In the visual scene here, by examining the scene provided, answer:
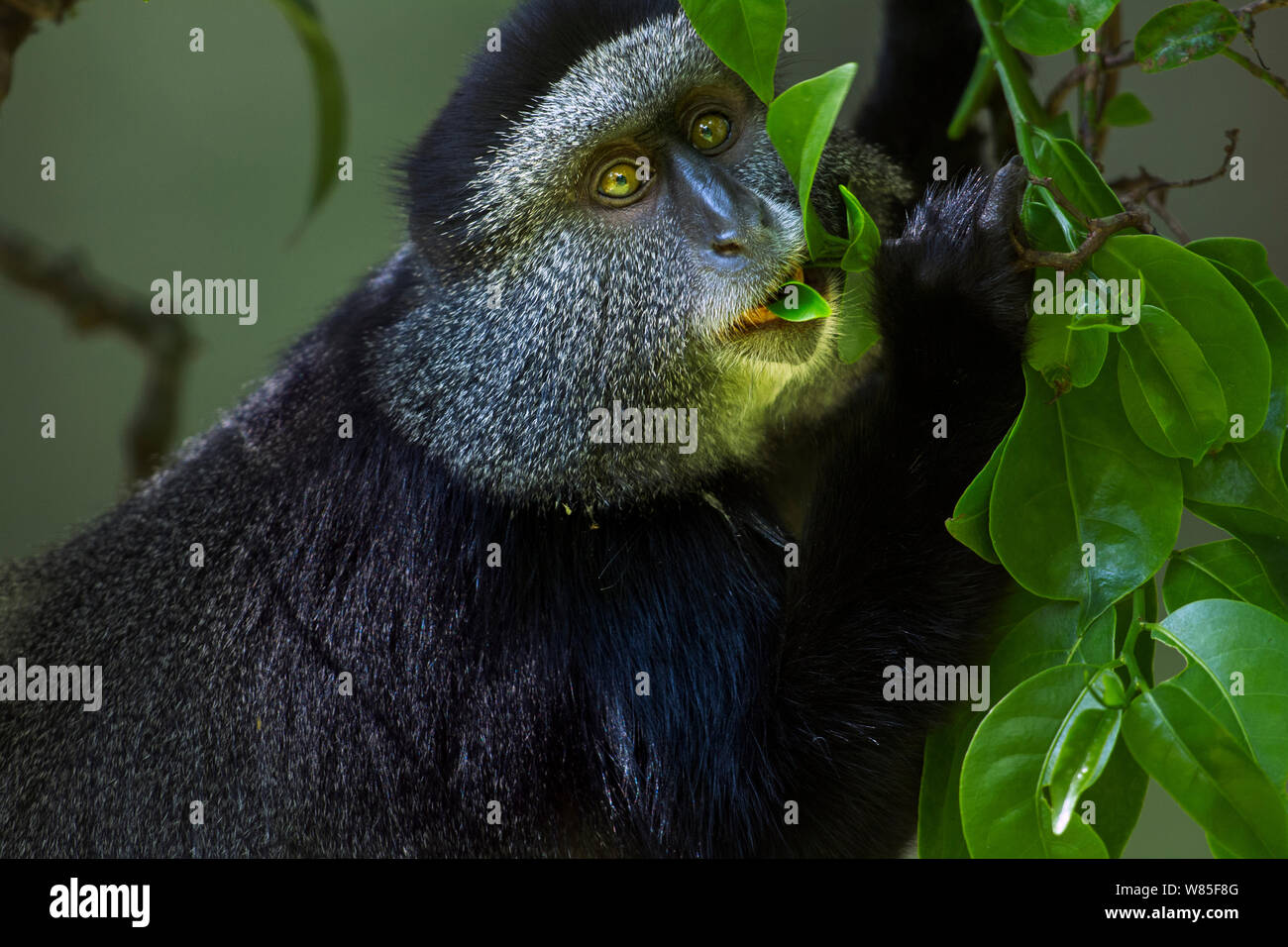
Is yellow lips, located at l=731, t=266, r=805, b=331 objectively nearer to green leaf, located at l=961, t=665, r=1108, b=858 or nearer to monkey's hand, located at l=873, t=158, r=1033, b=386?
monkey's hand, located at l=873, t=158, r=1033, b=386

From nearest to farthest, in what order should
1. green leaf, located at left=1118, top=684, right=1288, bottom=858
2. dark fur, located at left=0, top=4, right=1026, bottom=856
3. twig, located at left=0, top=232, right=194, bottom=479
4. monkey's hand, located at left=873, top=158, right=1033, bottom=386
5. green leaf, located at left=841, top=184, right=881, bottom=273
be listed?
green leaf, located at left=1118, top=684, right=1288, bottom=858 → green leaf, located at left=841, top=184, right=881, bottom=273 → monkey's hand, located at left=873, top=158, right=1033, bottom=386 → dark fur, located at left=0, top=4, right=1026, bottom=856 → twig, located at left=0, top=232, right=194, bottom=479

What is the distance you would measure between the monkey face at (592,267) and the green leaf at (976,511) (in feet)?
2.25

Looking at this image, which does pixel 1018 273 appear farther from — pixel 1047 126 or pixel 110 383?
pixel 110 383

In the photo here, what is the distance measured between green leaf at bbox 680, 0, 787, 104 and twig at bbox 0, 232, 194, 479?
2874 millimetres

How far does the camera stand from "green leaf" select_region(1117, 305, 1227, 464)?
69.4 inches

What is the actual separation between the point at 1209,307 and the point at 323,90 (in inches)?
99.8

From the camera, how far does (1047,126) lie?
2.49 m

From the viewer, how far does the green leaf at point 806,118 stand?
1639 mm

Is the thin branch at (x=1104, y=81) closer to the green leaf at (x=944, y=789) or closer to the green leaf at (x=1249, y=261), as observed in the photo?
the green leaf at (x=1249, y=261)

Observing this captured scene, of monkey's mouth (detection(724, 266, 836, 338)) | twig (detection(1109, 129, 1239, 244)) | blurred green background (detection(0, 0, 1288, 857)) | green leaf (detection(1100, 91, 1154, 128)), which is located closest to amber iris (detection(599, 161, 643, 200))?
monkey's mouth (detection(724, 266, 836, 338))

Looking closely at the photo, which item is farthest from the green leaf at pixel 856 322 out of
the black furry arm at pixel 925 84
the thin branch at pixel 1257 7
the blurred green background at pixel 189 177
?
the blurred green background at pixel 189 177

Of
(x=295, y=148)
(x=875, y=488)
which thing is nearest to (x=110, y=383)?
(x=295, y=148)

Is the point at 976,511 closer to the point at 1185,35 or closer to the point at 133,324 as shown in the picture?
the point at 1185,35

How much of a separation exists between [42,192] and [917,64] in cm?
386
